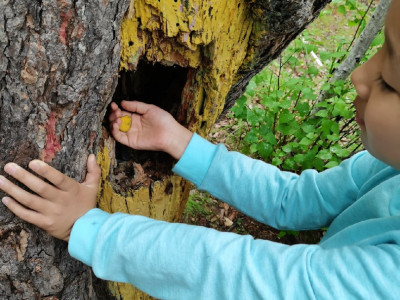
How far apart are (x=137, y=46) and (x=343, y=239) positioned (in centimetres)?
105

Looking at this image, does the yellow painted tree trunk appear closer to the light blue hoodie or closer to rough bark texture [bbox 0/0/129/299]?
rough bark texture [bbox 0/0/129/299]

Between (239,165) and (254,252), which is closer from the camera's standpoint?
(254,252)

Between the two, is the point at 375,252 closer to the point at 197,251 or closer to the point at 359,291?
the point at 359,291

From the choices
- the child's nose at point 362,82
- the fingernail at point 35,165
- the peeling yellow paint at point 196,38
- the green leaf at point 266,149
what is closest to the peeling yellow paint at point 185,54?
the peeling yellow paint at point 196,38

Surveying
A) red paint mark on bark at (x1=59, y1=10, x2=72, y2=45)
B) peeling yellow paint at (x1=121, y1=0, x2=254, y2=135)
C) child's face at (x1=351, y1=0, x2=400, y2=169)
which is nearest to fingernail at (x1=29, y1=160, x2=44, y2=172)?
red paint mark on bark at (x1=59, y1=10, x2=72, y2=45)

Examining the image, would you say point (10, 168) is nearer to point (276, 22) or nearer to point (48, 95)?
point (48, 95)

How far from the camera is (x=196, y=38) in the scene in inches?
60.4

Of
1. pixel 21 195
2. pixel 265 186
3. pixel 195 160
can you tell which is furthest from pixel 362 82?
pixel 21 195

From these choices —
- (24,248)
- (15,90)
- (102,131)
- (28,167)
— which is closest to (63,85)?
(15,90)

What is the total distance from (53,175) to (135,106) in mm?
633

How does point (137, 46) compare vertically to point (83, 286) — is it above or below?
above

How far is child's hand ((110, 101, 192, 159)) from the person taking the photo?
1.83 m

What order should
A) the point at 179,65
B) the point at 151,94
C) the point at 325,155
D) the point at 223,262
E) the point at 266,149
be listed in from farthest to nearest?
1. the point at 266,149
2. the point at 325,155
3. the point at 151,94
4. the point at 179,65
5. the point at 223,262

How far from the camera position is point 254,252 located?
125 cm
